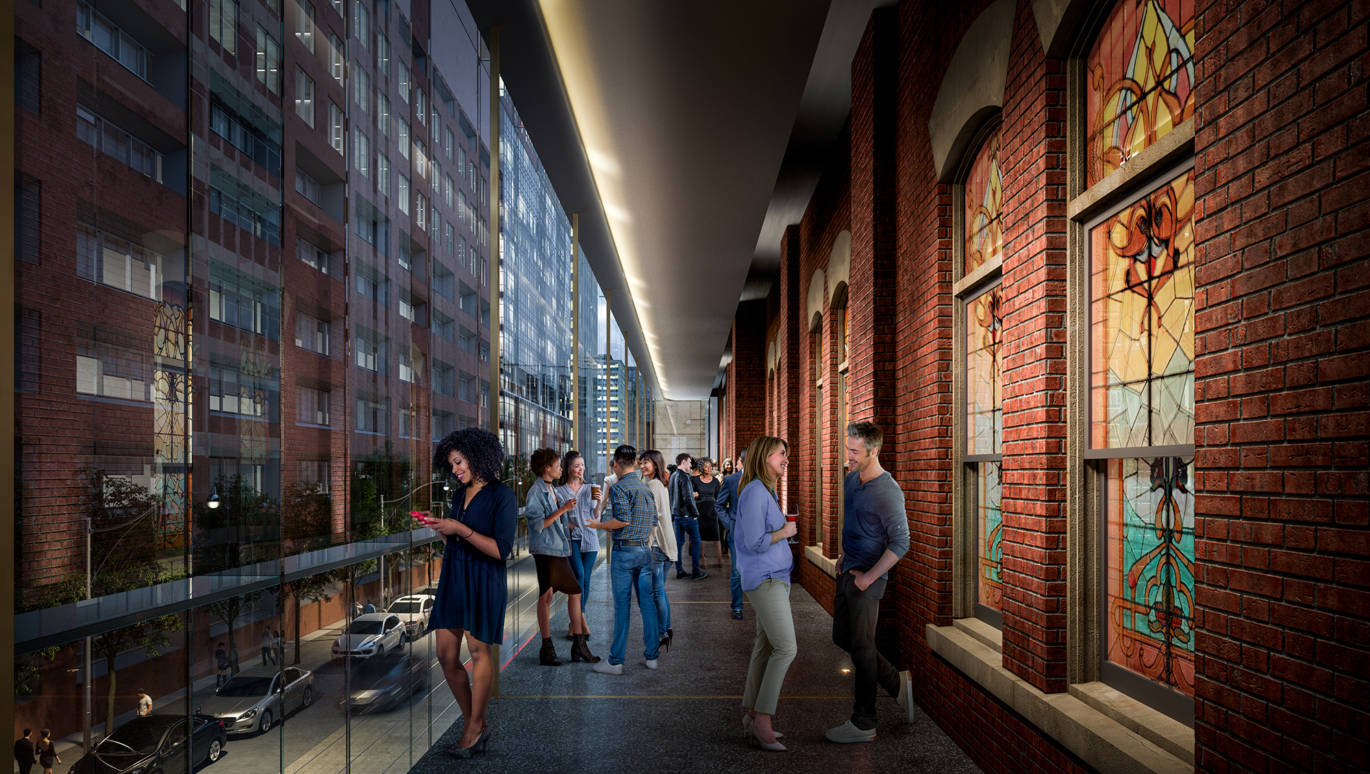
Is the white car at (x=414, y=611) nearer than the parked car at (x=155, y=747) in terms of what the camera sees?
No

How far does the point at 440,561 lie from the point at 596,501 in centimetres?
349

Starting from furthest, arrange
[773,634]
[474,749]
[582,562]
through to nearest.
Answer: [582,562]
[773,634]
[474,749]

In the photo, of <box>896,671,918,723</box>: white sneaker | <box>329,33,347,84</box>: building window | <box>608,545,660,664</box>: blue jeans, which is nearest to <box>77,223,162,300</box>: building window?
<box>329,33,347,84</box>: building window

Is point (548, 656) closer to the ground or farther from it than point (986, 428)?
closer to the ground

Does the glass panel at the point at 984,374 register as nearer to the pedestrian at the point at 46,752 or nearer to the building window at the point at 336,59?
the building window at the point at 336,59

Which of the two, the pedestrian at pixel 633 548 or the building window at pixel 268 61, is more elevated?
the building window at pixel 268 61

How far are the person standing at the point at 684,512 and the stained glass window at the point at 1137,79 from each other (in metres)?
7.45

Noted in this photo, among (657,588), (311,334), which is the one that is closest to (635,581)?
(657,588)

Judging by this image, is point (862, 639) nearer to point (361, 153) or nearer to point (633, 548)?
point (633, 548)

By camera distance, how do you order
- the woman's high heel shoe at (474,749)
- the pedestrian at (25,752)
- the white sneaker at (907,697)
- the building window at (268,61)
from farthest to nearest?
the white sneaker at (907,697), the woman's high heel shoe at (474,749), the building window at (268,61), the pedestrian at (25,752)

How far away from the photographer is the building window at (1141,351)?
308 cm

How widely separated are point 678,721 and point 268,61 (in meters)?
4.08

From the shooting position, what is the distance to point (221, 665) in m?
2.30

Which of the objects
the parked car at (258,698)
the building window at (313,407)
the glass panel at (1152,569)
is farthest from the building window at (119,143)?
the glass panel at (1152,569)
